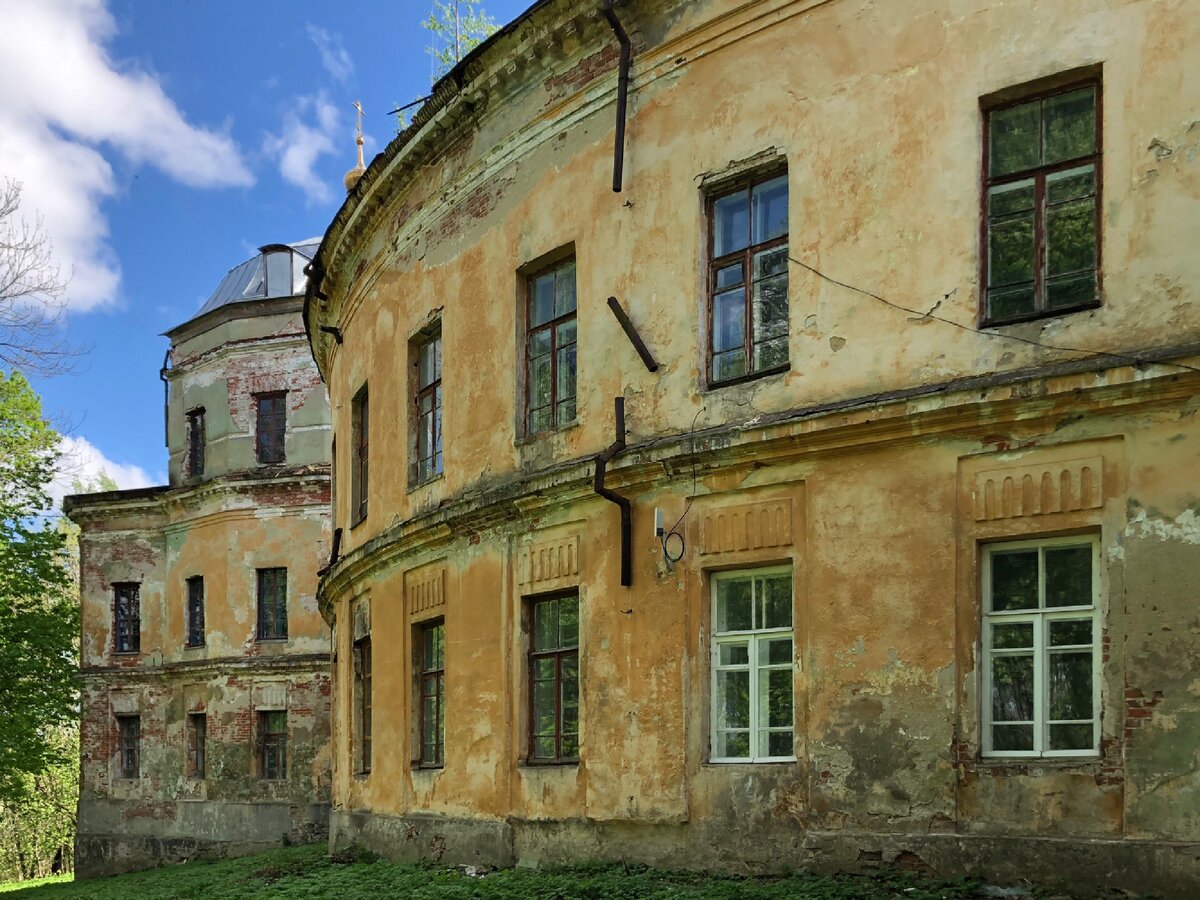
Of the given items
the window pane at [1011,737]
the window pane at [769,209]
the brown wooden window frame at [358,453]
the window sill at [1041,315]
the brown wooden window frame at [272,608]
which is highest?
the window pane at [769,209]

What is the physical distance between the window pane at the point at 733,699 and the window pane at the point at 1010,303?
350 cm

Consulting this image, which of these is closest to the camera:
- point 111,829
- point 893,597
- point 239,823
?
point 893,597

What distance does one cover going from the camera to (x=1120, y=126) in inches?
376

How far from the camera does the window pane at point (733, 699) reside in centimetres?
1152

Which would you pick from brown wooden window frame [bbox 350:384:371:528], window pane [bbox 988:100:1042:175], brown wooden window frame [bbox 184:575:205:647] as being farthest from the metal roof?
window pane [bbox 988:100:1042:175]

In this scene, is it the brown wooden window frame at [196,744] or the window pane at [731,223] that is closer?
the window pane at [731,223]

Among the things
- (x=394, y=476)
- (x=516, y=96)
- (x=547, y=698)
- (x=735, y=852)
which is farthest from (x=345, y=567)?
(x=735, y=852)

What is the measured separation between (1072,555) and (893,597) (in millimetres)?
1325

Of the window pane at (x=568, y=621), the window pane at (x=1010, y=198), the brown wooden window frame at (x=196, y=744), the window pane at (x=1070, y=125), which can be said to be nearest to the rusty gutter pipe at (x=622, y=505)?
the window pane at (x=568, y=621)

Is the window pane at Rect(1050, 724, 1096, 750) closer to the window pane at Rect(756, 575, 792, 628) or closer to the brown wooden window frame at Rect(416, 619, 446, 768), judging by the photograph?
the window pane at Rect(756, 575, 792, 628)

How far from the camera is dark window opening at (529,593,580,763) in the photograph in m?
13.3

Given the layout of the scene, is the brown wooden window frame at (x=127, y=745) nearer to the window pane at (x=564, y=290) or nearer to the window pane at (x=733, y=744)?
the window pane at (x=564, y=290)

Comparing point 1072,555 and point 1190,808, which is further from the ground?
point 1072,555

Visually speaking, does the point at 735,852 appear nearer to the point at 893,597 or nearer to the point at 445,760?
the point at 893,597
